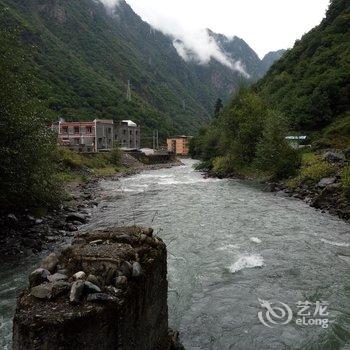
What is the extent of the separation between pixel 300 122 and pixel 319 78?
1376cm

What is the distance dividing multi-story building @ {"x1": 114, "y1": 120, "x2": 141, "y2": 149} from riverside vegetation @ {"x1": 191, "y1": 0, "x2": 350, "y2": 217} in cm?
4713

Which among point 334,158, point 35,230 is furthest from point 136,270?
point 334,158

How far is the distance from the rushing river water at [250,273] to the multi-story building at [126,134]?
103 meters

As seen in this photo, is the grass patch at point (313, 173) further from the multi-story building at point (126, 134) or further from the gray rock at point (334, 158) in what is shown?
the multi-story building at point (126, 134)

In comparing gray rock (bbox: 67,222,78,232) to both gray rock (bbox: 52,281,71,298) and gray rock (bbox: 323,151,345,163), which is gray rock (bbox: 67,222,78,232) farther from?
gray rock (bbox: 323,151,345,163)

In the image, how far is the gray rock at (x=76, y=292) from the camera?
6.05 meters

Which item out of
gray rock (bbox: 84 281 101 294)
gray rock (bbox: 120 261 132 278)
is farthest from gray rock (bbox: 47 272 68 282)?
gray rock (bbox: 120 261 132 278)

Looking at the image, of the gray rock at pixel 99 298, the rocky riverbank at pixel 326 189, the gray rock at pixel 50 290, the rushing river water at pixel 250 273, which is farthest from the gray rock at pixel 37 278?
the rocky riverbank at pixel 326 189

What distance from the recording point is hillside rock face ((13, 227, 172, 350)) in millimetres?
5605

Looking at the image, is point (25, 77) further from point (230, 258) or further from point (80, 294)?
point (80, 294)

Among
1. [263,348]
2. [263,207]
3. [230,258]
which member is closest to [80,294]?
[263,348]

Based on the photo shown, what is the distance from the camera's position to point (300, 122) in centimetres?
7919

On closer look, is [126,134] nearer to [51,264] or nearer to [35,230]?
[35,230]

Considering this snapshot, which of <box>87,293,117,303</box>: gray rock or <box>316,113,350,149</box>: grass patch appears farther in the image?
<box>316,113,350,149</box>: grass patch
